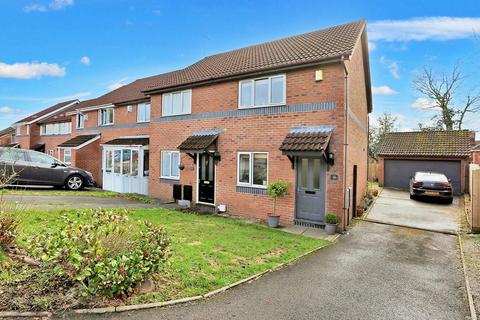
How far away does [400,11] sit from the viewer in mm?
12062

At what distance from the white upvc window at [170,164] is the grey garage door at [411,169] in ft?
53.7

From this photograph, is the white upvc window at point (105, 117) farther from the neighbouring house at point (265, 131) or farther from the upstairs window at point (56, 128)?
the upstairs window at point (56, 128)

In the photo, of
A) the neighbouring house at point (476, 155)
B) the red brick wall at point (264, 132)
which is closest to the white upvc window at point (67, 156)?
the red brick wall at point (264, 132)

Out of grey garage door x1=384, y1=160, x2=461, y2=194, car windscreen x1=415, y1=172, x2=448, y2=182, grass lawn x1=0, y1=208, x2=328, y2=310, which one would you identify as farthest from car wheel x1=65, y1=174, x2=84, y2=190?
grey garage door x1=384, y1=160, x2=461, y2=194

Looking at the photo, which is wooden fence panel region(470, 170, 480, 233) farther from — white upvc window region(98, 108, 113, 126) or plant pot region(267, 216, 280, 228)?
white upvc window region(98, 108, 113, 126)

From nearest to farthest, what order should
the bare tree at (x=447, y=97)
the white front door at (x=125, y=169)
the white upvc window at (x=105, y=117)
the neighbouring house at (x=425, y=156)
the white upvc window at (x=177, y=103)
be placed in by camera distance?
the white upvc window at (x=177, y=103), the white front door at (x=125, y=169), the neighbouring house at (x=425, y=156), the white upvc window at (x=105, y=117), the bare tree at (x=447, y=97)

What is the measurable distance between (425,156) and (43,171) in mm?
24469

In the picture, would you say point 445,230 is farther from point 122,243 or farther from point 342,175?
point 122,243

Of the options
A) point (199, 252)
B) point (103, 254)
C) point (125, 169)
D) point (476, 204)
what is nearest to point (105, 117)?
point (125, 169)

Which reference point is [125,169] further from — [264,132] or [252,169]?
[264,132]

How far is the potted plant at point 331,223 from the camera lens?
344 inches

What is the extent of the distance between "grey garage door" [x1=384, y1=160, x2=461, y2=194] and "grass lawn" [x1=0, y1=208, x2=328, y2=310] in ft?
52.2

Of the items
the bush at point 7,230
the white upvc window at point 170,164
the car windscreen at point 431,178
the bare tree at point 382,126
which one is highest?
the bare tree at point 382,126

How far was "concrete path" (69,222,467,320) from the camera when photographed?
406 cm
